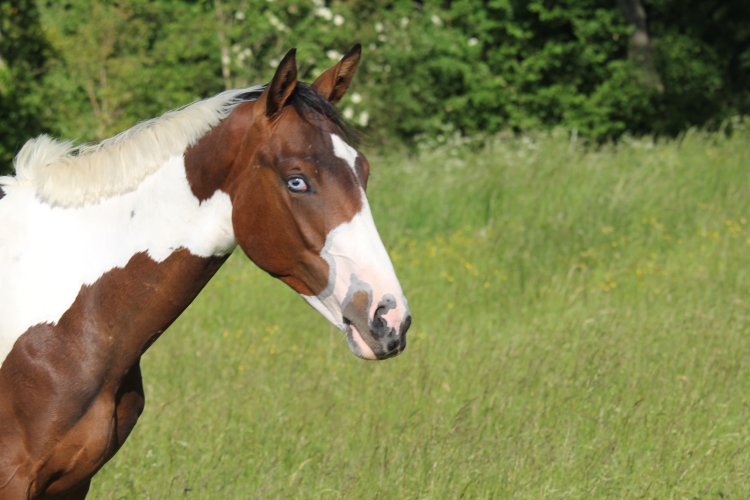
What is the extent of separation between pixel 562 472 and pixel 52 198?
2.27 m

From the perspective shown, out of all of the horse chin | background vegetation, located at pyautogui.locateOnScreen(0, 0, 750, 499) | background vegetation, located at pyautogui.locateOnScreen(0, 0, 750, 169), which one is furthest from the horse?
background vegetation, located at pyautogui.locateOnScreen(0, 0, 750, 169)

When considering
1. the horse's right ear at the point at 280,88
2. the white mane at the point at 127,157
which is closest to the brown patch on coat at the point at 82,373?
the white mane at the point at 127,157

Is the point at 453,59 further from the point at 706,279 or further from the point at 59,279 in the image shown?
the point at 59,279

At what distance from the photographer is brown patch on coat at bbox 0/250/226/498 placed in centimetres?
218

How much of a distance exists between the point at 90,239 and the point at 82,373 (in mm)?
387

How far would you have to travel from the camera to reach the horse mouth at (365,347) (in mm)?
2029

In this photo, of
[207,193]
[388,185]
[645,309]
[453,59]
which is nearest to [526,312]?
[645,309]

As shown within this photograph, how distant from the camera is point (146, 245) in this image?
229cm

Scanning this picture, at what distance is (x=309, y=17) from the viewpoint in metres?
14.5

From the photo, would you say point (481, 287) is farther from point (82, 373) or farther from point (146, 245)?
point (82, 373)

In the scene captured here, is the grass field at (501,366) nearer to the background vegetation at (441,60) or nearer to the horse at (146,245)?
the horse at (146,245)

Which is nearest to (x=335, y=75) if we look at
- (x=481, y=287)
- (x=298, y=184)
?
(x=298, y=184)

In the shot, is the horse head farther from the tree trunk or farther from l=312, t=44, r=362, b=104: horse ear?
the tree trunk

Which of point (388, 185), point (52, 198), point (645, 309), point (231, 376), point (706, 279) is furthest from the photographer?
point (388, 185)
